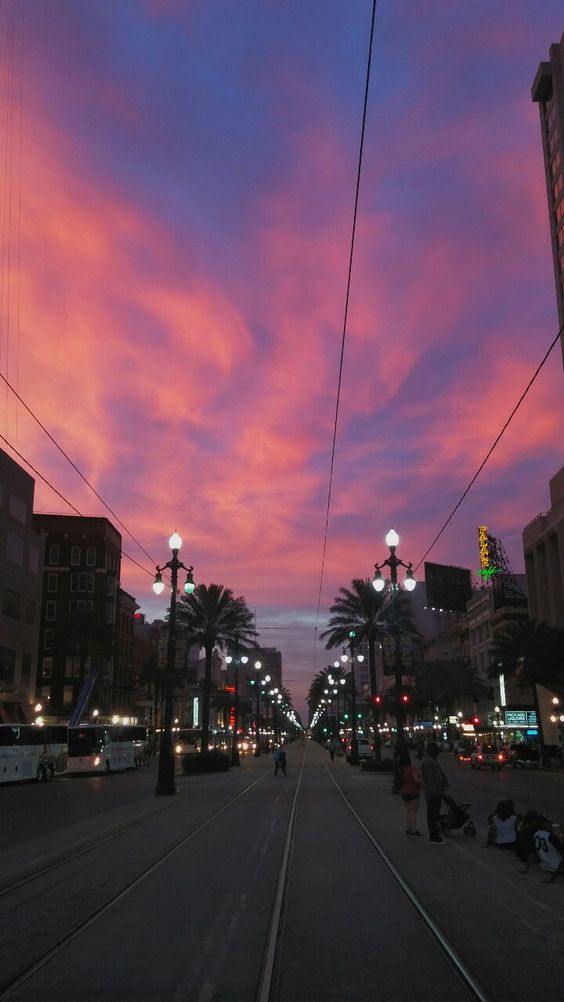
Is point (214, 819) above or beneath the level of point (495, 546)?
beneath

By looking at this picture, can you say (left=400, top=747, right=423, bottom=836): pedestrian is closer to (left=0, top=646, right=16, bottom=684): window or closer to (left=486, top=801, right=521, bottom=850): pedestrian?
(left=486, top=801, right=521, bottom=850): pedestrian

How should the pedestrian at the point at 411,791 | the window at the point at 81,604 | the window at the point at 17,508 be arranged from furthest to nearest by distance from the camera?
the window at the point at 81,604
the window at the point at 17,508
the pedestrian at the point at 411,791

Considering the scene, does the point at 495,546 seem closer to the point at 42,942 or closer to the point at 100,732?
the point at 100,732

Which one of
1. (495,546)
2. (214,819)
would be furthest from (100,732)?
(495,546)

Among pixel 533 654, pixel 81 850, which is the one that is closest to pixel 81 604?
pixel 533 654

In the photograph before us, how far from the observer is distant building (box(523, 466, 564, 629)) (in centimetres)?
6362

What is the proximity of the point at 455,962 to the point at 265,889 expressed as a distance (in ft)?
12.7

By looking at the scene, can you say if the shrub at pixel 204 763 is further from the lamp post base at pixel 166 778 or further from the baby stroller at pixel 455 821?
the baby stroller at pixel 455 821

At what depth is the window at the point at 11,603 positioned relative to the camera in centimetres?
6188

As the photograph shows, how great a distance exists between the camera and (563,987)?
6258 millimetres

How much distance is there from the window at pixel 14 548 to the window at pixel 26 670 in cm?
782

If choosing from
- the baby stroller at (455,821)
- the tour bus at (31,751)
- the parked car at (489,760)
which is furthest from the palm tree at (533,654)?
the baby stroller at (455,821)

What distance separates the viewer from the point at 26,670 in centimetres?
6650

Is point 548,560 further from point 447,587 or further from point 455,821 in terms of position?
point 455,821
